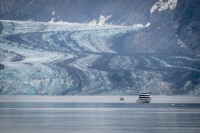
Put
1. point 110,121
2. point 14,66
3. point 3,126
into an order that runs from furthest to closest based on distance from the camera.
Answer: point 14,66 < point 110,121 < point 3,126

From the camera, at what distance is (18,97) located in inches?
6954

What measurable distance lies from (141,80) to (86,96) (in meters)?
16.4

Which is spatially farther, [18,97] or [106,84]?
[106,84]

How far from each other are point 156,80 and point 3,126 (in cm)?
12548

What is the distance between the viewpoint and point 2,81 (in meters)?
180

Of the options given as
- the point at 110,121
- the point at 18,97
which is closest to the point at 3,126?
the point at 110,121

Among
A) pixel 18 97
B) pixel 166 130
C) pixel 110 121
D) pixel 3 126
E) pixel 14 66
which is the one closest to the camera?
pixel 166 130

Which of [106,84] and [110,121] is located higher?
[106,84]

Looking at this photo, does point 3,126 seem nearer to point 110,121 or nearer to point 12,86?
point 110,121

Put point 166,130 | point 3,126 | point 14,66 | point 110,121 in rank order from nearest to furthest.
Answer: point 166,130, point 3,126, point 110,121, point 14,66

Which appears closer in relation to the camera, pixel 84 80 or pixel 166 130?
pixel 166 130

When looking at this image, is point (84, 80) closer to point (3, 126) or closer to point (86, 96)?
point (86, 96)

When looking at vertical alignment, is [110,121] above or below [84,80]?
below

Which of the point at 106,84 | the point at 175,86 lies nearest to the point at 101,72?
the point at 106,84
